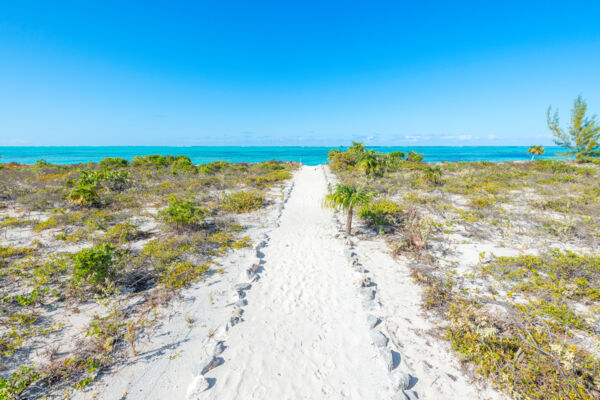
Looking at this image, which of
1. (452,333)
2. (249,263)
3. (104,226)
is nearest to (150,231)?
(104,226)

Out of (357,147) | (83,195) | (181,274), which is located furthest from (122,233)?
(357,147)

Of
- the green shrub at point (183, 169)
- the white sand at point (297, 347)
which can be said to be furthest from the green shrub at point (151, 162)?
the white sand at point (297, 347)

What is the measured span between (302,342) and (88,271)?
520 cm

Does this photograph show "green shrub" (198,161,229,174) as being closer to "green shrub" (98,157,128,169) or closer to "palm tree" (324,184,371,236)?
"green shrub" (98,157,128,169)

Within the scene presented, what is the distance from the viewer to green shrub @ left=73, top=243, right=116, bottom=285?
Result: 5.22m

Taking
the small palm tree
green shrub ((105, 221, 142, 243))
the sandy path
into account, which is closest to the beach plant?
the small palm tree

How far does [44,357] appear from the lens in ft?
12.8

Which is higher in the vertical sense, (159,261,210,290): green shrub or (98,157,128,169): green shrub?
(98,157,128,169): green shrub

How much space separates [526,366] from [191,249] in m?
8.46

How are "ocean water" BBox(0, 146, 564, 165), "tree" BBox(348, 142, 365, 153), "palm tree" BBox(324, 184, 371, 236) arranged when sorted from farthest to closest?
"ocean water" BBox(0, 146, 564, 165), "tree" BBox(348, 142, 365, 153), "palm tree" BBox(324, 184, 371, 236)

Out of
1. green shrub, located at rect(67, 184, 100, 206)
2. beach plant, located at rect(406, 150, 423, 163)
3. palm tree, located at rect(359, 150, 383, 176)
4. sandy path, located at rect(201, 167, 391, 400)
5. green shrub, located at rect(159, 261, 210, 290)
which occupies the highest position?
beach plant, located at rect(406, 150, 423, 163)

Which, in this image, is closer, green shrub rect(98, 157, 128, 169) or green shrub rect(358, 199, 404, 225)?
green shrub rect(358, 199, 404, 225)

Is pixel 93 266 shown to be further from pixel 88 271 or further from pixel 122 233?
pixel 122 233

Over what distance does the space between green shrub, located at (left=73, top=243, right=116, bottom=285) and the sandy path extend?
3555 millimetres
